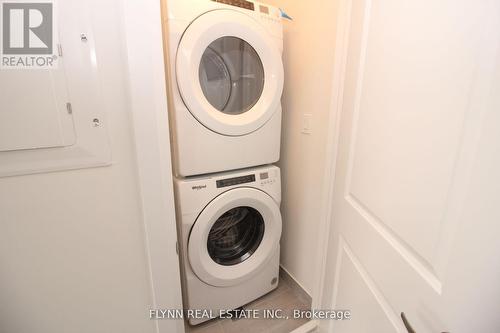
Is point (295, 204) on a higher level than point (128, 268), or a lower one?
lower

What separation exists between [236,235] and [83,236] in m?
0.94

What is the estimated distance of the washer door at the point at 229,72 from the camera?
965mm

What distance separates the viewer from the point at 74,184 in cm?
55

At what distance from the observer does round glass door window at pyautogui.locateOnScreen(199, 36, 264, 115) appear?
3.68 ft

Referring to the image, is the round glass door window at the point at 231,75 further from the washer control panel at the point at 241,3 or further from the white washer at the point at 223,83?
the washer control panel at the point at 241,3

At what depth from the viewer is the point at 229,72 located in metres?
1.21

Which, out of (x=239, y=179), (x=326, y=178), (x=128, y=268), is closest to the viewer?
(x=128, y=268)

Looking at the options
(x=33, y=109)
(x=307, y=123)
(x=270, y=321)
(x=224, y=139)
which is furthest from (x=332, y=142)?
(x=270, y=321)

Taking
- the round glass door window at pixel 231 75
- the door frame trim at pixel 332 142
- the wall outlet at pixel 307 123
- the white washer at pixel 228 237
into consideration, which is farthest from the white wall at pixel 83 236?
the wall outlet at pixel 307 123

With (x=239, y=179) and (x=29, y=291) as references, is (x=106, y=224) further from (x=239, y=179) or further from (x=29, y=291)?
(x=239, y=179)

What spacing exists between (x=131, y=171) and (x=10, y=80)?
296mm

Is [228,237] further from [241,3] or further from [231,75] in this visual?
[241,3]

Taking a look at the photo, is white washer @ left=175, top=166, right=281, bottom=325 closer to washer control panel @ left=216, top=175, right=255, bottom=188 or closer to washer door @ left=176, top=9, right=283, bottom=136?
washer control panel @ left=216, top=175, right=255, bottom=188

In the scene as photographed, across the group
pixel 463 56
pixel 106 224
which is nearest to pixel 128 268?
pixel 106 224
